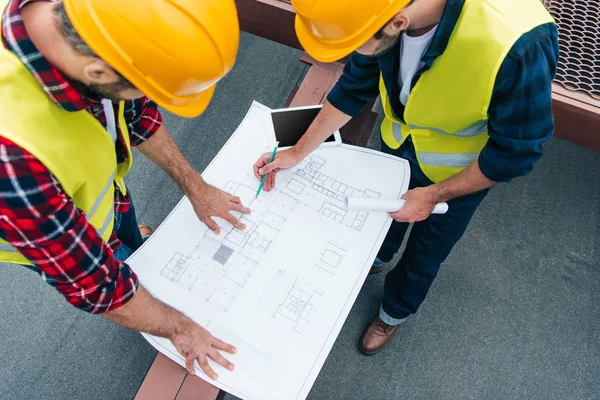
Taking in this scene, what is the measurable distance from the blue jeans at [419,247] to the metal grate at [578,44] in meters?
0.50

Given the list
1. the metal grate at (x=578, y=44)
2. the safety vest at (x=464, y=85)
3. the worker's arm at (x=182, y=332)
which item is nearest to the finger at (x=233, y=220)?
the worker's arm at (x=182, y=332)

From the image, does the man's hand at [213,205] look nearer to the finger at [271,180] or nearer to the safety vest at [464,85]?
the finger at [271,180]

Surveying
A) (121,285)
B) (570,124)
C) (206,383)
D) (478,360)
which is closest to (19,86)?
(121,285)

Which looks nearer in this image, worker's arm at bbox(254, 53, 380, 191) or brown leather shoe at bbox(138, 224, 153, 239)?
worker's arm at bbox(254, 53, 380, 191)

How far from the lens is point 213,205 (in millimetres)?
1037

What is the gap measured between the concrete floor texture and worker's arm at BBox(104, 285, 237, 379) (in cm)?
79

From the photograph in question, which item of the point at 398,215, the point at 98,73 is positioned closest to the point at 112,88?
the point at 98,73

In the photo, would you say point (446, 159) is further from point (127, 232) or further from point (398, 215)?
point (127, 232)

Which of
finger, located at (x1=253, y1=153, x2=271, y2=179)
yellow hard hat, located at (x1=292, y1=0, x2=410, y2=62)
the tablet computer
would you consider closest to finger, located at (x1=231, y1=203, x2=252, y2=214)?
finger, located at (x1=253, y1=153, x2=271, y2=179)

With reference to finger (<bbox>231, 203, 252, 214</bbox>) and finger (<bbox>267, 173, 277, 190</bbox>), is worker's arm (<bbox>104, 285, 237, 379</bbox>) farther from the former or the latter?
finger (<bbox>267, 173, 277, 190</bbox>)

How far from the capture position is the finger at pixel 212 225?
1038 millimetres

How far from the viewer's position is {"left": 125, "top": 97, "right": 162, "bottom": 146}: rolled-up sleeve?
1.01 meters

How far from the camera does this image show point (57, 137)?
28.4 inches

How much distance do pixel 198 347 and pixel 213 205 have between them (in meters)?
0.34
